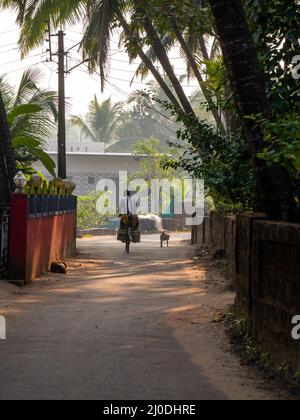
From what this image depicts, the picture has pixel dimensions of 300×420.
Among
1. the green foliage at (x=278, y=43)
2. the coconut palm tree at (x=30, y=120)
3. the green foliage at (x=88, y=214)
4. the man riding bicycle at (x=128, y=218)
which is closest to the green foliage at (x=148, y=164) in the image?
→ the green foliage at (x=88, y=214)

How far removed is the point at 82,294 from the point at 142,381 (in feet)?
22.2

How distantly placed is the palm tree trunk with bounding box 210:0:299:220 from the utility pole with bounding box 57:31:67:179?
1834cm

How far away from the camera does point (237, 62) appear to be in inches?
390

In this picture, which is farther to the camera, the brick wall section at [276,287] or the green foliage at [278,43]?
the green foliage at [278,43]

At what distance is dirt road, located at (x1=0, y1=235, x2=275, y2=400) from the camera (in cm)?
771

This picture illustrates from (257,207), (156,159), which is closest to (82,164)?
(156,159)

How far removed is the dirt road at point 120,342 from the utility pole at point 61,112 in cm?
1089

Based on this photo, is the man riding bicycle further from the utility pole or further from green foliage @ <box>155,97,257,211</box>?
green foliage @ <box>155,97,257,211</box>

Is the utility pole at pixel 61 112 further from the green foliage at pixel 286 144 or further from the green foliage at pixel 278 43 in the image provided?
the green foliage at pixel 286 144

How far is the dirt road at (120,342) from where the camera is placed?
303 inches

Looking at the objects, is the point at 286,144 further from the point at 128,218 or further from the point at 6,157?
the point at 128,218
